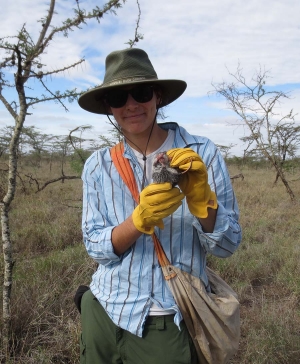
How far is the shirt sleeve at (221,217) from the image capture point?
1172 mm

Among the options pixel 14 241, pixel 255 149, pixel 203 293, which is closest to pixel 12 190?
pixel 203 293

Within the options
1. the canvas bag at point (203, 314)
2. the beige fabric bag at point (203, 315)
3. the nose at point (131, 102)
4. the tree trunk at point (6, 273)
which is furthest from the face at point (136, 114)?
the tree trunk at point (6, 273)

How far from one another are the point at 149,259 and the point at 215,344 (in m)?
0.40

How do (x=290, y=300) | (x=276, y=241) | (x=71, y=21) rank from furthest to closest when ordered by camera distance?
(x=276, y=241) → (x=290, y=300) → (x=71, y=21)

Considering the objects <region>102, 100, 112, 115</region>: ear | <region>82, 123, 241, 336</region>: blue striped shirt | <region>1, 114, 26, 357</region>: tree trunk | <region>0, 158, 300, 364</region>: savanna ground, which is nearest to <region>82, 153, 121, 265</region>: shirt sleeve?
<region>82, 123, 241, 336</region>: blue striped shirt

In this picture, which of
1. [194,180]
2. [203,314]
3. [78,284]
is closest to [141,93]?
[194,180]

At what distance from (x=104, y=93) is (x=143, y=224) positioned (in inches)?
24.9

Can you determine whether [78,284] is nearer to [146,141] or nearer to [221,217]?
[146,141]

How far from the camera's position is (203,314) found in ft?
3.97

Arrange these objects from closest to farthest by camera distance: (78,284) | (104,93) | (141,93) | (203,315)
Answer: (203,315)
(141,93)
(104,93)
(78,284)

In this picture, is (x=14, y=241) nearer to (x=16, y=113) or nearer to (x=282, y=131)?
(x=16, y=113)

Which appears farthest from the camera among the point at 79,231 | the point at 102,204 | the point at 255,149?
the point at 255,149

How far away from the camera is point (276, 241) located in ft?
13.5

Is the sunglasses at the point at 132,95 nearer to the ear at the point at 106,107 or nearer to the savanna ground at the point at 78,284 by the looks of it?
the ear at the point at 106,107
